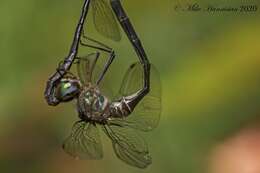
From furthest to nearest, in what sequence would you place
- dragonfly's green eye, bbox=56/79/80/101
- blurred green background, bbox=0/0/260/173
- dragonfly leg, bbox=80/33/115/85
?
blurred green background, bbox=0/0/260/173, dragonfly leg, bbox=80/33/115/85, dragonfly's green eye, bbox=56/79/80/101

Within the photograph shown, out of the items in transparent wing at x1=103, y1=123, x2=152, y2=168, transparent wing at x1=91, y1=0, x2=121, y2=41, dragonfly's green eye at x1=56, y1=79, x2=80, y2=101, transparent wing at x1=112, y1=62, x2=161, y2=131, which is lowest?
transparent wing at x1=103, y1=123, x2=152, y2=168

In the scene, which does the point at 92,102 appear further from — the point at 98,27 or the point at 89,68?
the point at 98,27

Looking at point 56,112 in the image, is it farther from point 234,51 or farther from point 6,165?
point 234,51

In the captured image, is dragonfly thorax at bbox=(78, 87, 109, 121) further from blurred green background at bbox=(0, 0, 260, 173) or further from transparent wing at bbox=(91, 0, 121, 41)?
blurred green background at bbox=(0, 0, 260, 173)

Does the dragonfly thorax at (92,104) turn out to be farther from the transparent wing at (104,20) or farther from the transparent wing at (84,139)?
the transparent wing at (104,20)

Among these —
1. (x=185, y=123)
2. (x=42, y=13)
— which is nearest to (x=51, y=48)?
(x=42, y=13)

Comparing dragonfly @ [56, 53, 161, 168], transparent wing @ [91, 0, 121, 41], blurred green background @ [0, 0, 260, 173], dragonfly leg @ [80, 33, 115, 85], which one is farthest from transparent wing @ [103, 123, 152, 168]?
blurred green background @ [0, 0, 260, 173]

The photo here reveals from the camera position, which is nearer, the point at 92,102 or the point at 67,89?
the point at 67,89

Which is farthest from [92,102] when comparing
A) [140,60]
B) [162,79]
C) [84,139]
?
[162,79]
